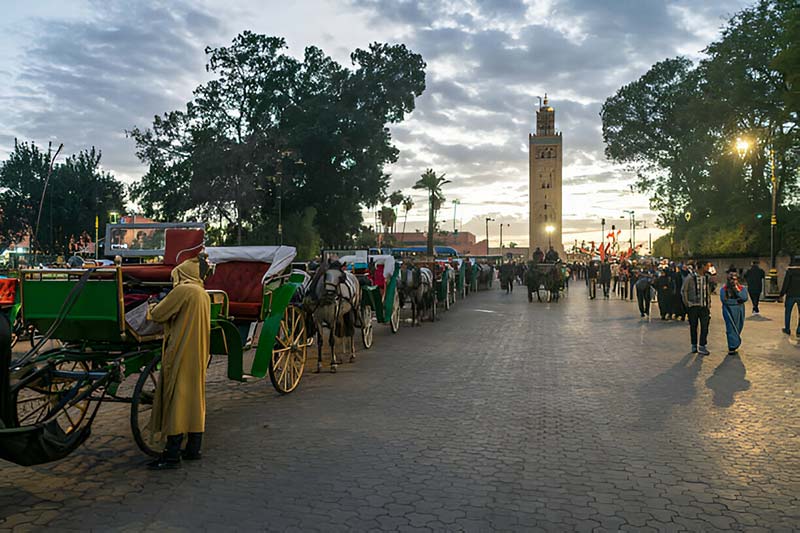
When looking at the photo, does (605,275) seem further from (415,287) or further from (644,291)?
(415,287)

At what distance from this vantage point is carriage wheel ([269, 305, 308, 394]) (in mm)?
8086

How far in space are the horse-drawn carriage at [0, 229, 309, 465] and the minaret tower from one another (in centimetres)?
10614

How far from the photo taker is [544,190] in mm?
114250

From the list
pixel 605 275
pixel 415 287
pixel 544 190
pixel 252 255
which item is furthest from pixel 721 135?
pixel 544 190

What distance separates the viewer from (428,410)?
7301 millimetres

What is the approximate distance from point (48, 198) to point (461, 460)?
171ft

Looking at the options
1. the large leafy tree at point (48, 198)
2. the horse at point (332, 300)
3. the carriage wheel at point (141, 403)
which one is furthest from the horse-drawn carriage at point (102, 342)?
the large leafy tree at point (48, 198)

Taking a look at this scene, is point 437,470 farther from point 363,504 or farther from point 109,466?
point 109,466

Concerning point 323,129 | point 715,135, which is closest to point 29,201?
point 323,129

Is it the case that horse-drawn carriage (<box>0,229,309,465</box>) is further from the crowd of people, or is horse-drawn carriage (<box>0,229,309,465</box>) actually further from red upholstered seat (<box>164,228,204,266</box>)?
the crowd of people

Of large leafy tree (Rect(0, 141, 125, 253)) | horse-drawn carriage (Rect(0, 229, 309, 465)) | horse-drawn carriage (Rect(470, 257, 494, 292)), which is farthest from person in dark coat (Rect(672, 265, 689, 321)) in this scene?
large leafy tree (Rect(0, 141, 125, 253))

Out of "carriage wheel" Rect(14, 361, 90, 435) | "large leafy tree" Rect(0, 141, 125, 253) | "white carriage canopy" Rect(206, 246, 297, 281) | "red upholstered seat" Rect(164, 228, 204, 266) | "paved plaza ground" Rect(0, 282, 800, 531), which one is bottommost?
"paved plaza ground" Rect(0, 282, 800, 531)

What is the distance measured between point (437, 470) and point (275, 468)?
4.27 feet

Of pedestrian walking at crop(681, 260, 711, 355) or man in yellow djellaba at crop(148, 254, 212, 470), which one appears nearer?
man in yellow djellaba at crop(148, 254, 212, 470)
